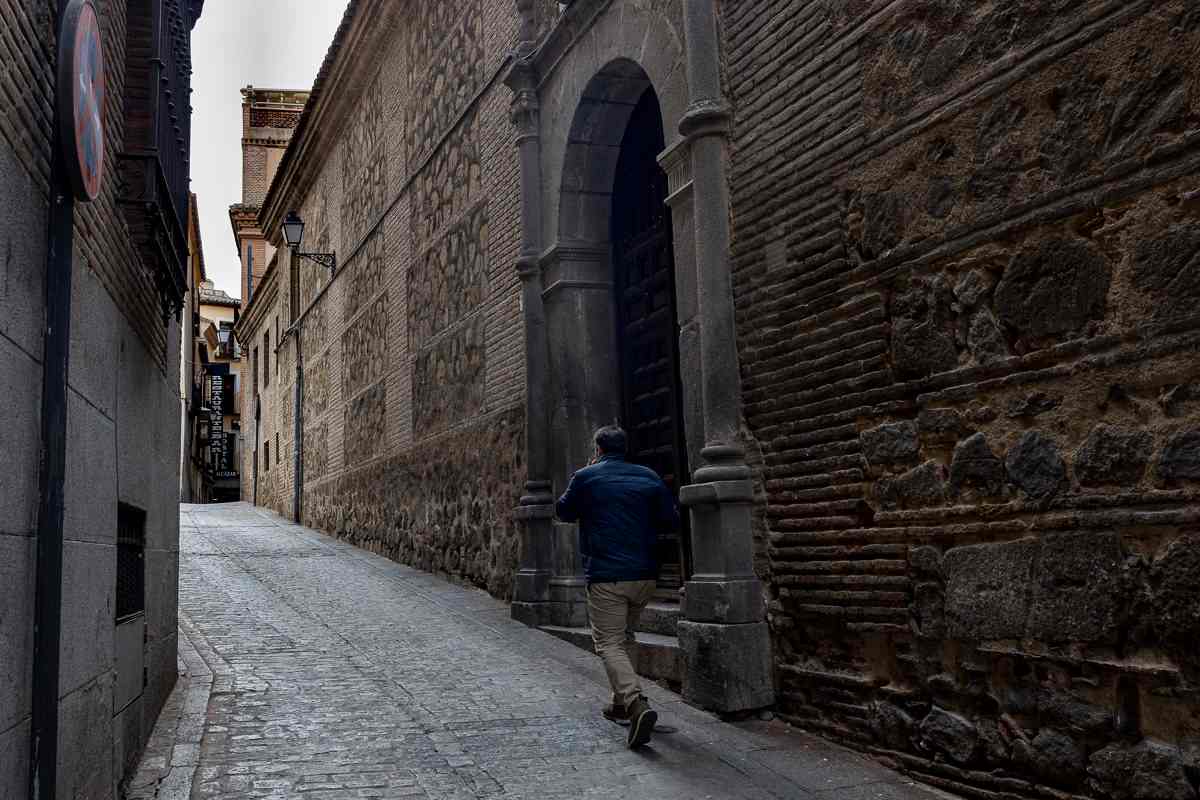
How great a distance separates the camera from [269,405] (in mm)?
26484

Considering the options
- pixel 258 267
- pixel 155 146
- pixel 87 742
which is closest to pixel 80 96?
pixel 155 146

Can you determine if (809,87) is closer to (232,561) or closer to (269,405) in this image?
(232,561)

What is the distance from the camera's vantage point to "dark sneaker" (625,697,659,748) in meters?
4.97

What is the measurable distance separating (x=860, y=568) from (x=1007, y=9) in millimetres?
2346

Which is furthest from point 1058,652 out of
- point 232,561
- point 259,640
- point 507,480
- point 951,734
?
point 232,561

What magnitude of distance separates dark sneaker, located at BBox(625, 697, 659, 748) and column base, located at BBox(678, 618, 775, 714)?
548 millimetres

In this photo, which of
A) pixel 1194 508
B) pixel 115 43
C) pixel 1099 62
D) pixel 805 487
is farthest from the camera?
pixel 805 487

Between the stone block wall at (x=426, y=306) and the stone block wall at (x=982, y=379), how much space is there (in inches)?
179

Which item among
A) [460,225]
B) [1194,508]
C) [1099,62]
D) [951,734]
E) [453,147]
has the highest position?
[453,147]

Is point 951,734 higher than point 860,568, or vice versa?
point 860,568

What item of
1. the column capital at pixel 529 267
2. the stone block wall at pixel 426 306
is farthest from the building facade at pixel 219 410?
the column capital at pixel 529 267

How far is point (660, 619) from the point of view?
697 centimetres

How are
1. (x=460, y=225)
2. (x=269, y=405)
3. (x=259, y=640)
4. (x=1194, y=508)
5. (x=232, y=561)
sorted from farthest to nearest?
(x=269, y=405) < (x=232, y=561) < (x=460, y=225) < (x=259, y=640) < (x=1194, y=508)

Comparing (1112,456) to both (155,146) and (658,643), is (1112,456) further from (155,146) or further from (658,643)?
(155,146)
